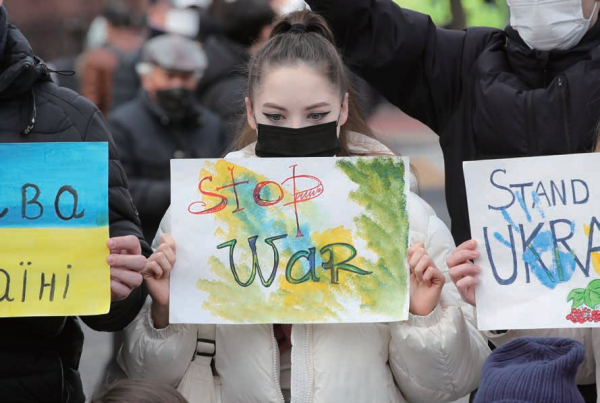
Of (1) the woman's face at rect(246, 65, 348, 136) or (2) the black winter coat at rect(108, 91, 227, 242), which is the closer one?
(1) the woman's face at rect(246, 65, 348, 136)

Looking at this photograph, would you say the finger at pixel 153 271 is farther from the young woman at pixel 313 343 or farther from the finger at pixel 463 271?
the finger at pixel 463 271

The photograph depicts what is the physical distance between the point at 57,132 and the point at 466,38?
1494 mm

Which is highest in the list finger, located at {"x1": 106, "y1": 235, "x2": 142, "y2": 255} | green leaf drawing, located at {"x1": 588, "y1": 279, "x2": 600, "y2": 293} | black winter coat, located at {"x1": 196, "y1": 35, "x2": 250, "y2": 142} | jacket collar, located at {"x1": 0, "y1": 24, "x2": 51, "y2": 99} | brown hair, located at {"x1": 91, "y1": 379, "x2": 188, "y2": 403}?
black winter coat, located at {"x1": 196, "y1": 35, "x2": 250, "y2": 142}

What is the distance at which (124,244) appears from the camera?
3.16 metres

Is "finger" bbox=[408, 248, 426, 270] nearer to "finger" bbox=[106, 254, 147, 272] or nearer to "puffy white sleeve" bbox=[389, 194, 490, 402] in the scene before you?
"puffy white sleeve" bbox=[389, 194, 490, 402]

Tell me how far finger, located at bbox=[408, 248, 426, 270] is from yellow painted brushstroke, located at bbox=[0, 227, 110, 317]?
851 mm

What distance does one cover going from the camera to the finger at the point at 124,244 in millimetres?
3156

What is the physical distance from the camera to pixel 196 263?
3.33 m

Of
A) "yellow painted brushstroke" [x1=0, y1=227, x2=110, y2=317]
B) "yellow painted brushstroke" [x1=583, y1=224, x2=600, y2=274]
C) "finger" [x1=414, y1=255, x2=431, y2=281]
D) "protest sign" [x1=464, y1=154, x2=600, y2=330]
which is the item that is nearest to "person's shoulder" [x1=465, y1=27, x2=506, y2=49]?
"protest sign" [x1=464, y1=154, x2=600, y2=330]

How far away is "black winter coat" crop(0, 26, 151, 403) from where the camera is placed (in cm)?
323

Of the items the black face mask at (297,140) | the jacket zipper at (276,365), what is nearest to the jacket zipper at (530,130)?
the black face mask at (297,140)

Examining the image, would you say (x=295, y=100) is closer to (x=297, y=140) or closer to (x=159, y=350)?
(x=297, y=140)

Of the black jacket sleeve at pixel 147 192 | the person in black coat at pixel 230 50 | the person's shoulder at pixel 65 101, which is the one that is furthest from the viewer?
the person in black coat at pixel 230 50

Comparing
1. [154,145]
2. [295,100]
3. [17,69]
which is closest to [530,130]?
[295,100]
